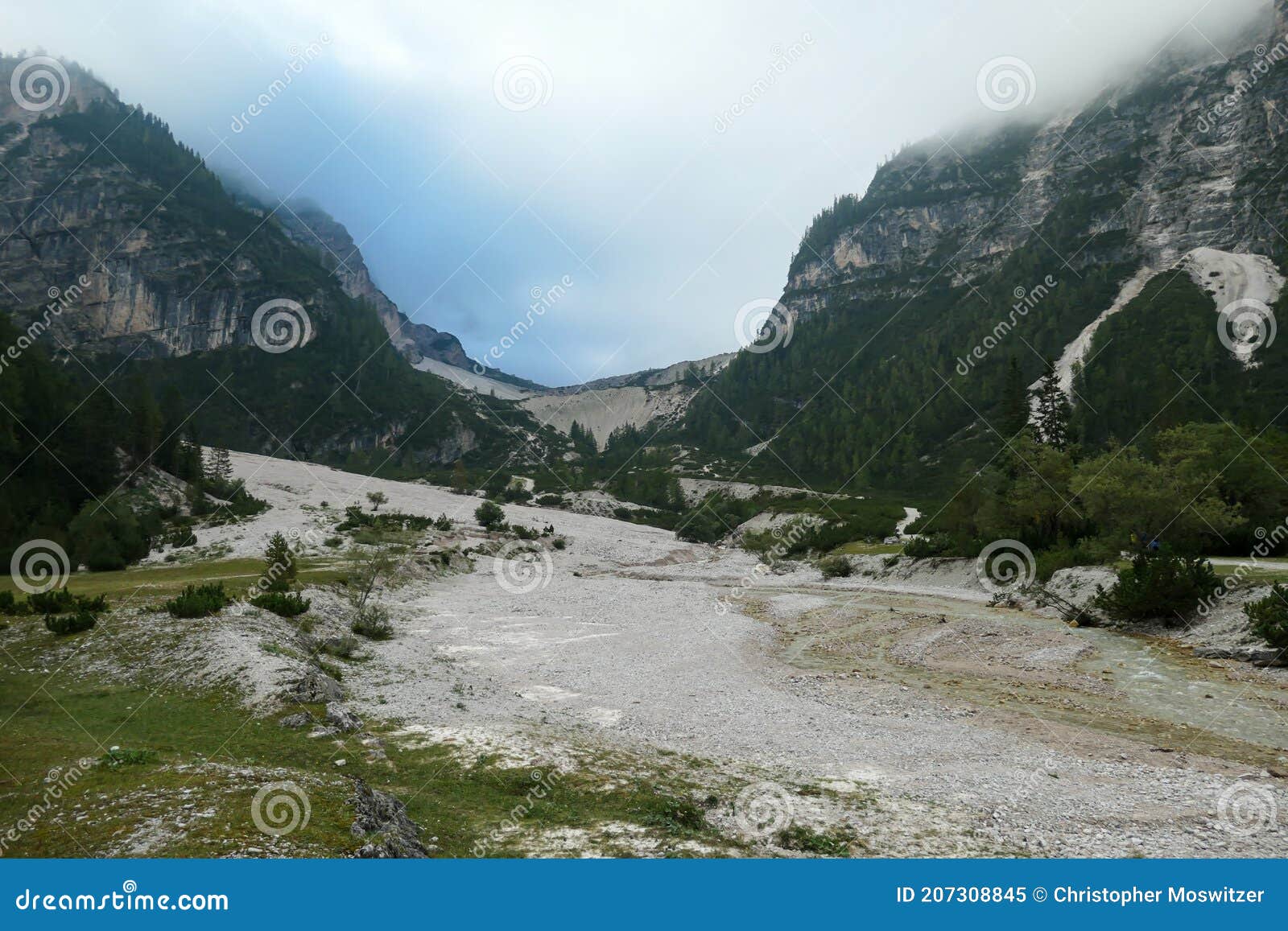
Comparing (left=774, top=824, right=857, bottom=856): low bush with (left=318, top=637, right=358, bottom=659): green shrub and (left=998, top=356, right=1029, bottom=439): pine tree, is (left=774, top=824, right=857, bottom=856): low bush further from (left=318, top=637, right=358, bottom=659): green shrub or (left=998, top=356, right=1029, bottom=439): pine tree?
(left=998, top=356, right=1029, bottom=439): pine tree

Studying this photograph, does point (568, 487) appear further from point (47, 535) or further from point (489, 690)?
point (489, 690)

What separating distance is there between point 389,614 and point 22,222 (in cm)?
23346

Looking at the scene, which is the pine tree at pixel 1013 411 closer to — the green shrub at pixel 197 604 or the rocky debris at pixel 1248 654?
the rocky debris at pixel 1248 654

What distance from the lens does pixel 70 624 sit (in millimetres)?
17781

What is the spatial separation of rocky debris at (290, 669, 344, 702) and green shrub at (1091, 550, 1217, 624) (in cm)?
2731

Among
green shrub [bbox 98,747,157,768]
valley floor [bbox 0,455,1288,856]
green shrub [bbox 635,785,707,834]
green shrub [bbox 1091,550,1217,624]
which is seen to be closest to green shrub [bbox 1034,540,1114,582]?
valley floor [bbox 0,455,1288,856]

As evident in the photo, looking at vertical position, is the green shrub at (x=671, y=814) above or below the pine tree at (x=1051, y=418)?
below

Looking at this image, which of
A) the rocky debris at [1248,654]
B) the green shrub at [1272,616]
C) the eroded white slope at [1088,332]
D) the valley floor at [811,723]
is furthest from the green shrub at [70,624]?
the eroded white slope at [1088,332]

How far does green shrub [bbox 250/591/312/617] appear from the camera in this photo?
22391mm

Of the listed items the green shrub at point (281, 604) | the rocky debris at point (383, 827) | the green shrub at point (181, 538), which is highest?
the rocky debris at point (383, 827)

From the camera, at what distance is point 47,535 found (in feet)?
131

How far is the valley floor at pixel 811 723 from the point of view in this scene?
874cm

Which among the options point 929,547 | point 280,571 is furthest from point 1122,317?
point 280,571

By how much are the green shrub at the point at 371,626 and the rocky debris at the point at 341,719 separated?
453 inches
